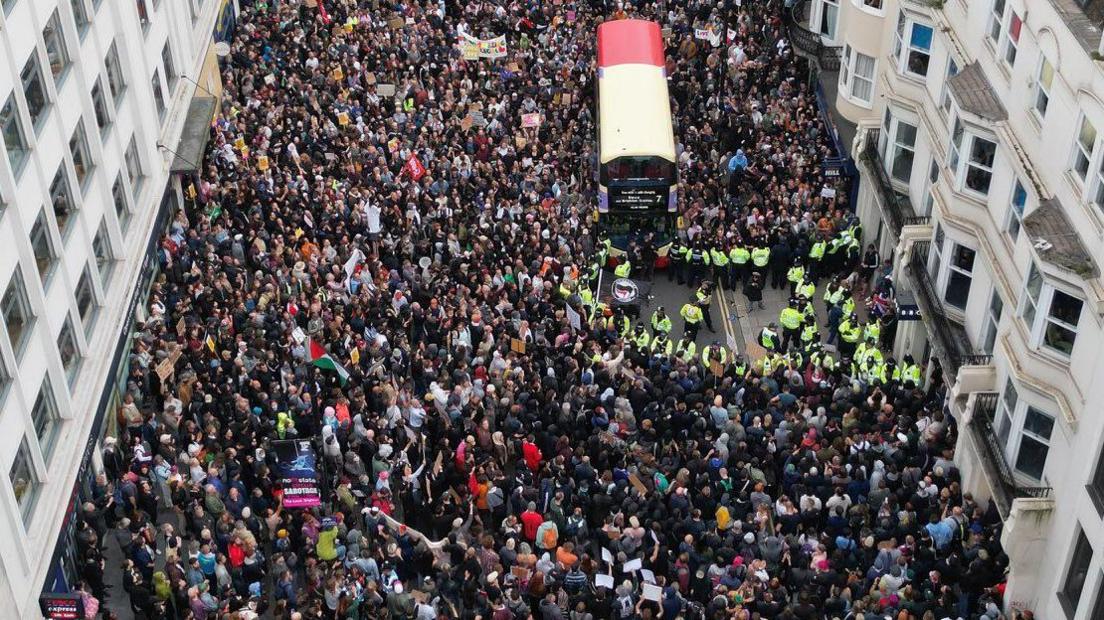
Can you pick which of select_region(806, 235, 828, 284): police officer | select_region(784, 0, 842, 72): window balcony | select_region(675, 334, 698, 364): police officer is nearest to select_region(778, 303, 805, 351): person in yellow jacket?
select_region(675, 334, 698, 364): police officer

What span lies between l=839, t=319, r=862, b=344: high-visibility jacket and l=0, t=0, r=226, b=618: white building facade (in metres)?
17.4

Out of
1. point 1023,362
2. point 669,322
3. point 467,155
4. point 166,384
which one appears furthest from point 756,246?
point 166,384

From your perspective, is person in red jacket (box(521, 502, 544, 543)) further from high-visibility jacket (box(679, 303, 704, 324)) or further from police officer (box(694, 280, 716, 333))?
police officer (box(694, 280, 716, 333))

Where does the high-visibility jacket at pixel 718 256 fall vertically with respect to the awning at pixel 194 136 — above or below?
below

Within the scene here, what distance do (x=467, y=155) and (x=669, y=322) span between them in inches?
421

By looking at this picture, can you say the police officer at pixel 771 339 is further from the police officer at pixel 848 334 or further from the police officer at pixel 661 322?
the police officer at pixel 661 322

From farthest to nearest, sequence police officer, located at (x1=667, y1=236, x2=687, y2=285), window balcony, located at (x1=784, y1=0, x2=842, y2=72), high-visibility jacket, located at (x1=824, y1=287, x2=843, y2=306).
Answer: window balcony, located at (x1=784, y1=0, x2=842, y2=72) → police officer, located at (x1=667, y1=236, x2=687, y2=285) → high-visibility jacket, located at (x1=824, y1=287, x2=843, y2=306)

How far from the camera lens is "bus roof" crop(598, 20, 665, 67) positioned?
155 feet

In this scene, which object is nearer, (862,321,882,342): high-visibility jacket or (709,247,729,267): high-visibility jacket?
(862,321,882,342): high-visibility jacket

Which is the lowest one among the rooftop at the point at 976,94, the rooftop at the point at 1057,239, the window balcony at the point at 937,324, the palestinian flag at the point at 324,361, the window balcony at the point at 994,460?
the palestinian flag at the point at 324,361

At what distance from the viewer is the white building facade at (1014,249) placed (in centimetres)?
2730

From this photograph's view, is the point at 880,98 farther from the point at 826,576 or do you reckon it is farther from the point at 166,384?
the point at 166,384

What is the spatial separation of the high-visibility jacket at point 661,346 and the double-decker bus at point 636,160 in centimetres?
576

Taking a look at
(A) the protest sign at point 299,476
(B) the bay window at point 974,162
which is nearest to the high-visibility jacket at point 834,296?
(B) the bay window at point 974,162
